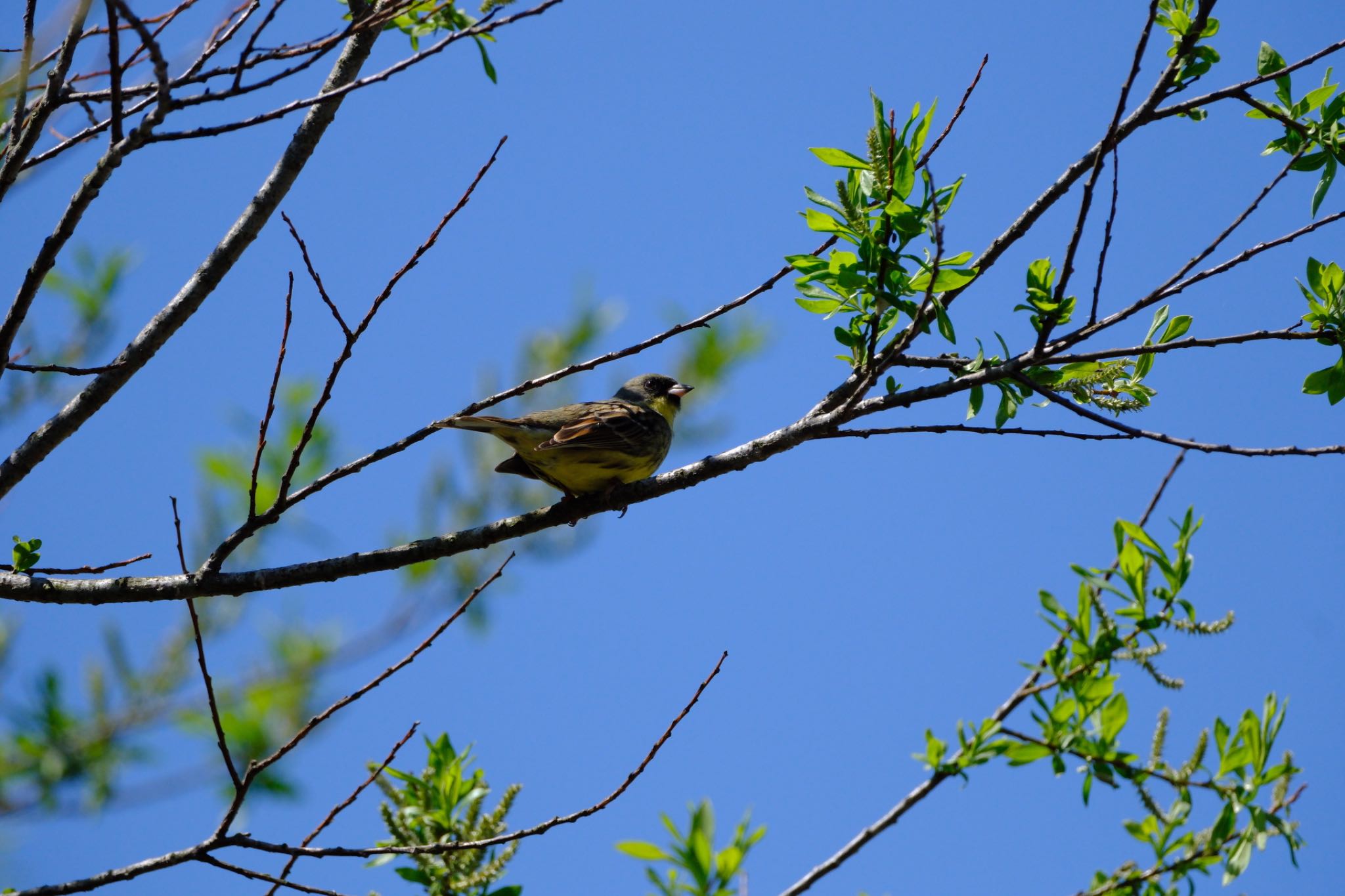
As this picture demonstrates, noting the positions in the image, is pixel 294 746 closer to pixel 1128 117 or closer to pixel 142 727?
pixel 142 727

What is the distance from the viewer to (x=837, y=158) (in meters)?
3.86

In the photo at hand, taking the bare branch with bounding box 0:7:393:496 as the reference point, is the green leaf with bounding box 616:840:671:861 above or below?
below

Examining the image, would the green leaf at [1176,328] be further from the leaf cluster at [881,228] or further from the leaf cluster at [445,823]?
the leaf cluster at [445,823]

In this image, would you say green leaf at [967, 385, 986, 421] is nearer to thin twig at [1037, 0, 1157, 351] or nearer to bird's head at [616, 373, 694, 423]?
thin twig at [1037, 0, 1157, 351]

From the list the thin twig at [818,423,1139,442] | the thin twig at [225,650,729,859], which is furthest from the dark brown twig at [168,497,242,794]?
the thin twig at [818,423,1139,442]

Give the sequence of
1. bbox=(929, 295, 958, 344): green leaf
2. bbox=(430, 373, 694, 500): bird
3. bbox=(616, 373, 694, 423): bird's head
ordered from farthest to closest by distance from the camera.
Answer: bbox=(616, 373, 694, 423): bird's head
bbox=(430, 373, 694, 500): bird
bbox=(929, 295, 958, 344): green leaf

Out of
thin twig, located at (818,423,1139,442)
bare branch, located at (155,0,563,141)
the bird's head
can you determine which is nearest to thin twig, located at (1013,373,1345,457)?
thin twig, located at (818,423,1139,442)

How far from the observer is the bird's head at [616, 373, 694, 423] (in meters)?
9.05

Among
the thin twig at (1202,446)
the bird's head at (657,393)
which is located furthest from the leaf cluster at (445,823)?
→ the bird's head at (657,393)

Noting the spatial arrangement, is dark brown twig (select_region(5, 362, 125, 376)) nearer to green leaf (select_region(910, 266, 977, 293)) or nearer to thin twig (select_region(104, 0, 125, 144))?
thin twig (select_region(104, 0, 125, 144))

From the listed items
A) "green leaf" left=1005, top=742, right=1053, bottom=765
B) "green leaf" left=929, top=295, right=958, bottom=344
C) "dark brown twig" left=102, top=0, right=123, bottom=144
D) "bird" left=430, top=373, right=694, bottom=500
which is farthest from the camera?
"bird" left=430, top=373, right=694, bottom=500

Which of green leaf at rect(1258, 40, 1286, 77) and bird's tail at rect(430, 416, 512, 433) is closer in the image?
green leaf at rect(1258, 40, 1286, 77)

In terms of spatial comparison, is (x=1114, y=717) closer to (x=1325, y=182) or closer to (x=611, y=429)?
(x=1325, y=182)

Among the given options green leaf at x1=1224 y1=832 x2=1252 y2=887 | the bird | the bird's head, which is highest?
the bird's head
